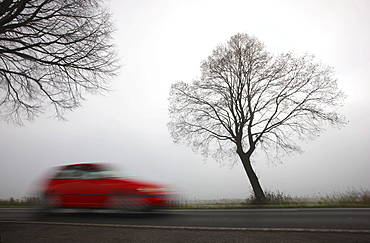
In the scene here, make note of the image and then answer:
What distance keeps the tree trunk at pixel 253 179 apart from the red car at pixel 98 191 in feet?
28.6

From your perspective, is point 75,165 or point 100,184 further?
point 75,165

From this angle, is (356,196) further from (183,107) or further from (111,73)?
(111,73)

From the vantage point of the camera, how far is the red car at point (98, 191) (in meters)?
6.95

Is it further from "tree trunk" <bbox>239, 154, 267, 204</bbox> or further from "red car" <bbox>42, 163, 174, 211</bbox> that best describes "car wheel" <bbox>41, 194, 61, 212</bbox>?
"tree trunk" <bbox>239, 154, 267, 204</bbox>

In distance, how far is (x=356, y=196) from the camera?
39.4ft

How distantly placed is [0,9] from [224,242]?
381 inches

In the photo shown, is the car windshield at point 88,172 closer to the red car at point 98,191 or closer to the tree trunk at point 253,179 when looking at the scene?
the red car at point 98,191

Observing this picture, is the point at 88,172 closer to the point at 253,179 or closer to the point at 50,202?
the point at 50,202

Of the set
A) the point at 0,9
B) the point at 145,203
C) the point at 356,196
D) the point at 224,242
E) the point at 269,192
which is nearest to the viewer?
the point at 224,242

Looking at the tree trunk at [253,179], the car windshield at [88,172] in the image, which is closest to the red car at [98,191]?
the car windshield at [88,172]

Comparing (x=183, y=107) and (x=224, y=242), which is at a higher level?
(x=183, y=107)

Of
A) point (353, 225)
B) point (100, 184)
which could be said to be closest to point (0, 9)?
point (100, 184)

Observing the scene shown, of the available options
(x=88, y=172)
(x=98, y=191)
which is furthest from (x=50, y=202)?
(x=98, y=191)

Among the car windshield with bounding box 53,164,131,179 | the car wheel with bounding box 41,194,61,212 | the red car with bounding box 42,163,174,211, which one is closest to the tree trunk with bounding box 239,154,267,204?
the red car with bounding box 42,163,174,211
